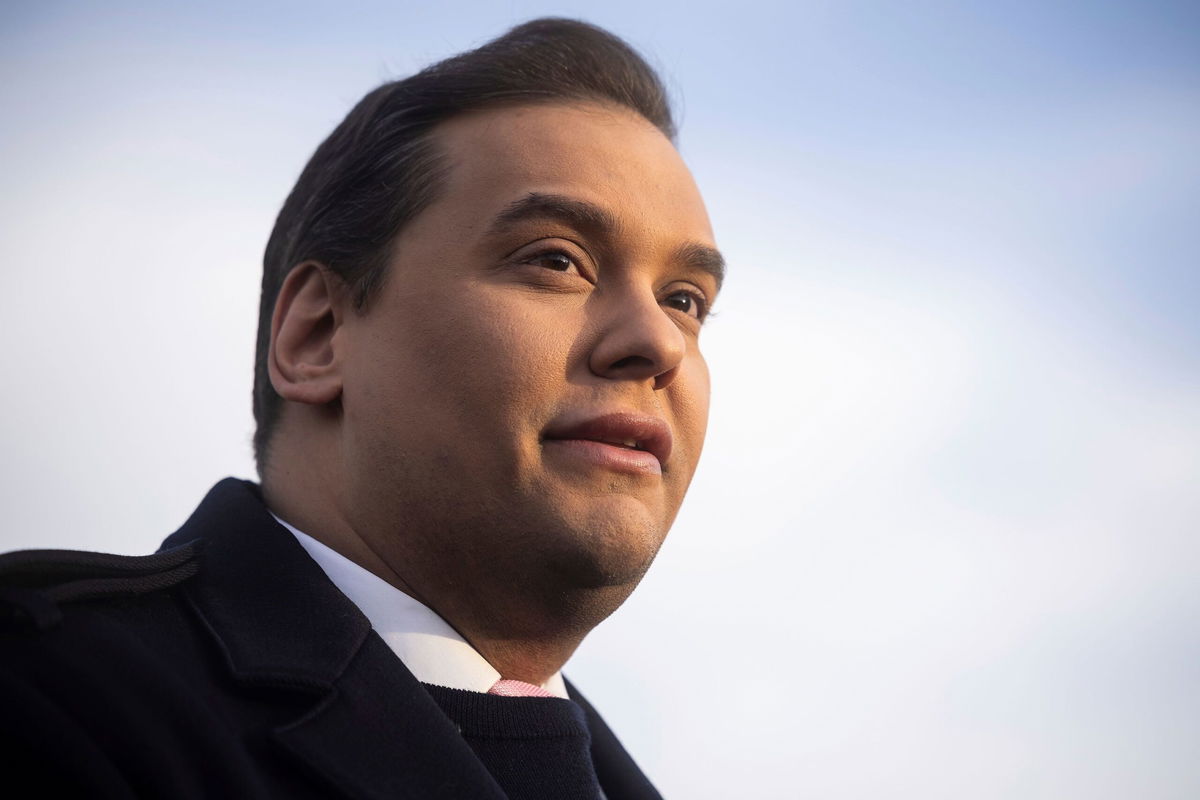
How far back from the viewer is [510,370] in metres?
3.10

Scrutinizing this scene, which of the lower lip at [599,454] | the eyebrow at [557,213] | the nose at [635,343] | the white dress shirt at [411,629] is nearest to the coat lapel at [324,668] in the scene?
the white dress shirt at [411,629]

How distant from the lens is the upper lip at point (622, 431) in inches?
122

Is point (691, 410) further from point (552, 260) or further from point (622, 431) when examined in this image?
point (552, 260)

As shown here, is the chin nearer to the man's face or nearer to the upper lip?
the man's face

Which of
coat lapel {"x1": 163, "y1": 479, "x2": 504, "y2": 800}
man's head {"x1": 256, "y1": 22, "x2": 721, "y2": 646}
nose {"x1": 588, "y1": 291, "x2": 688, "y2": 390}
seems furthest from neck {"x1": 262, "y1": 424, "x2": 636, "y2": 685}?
nose {"x1": 588, "y1": 291, "x2": 688, "y2": 390}

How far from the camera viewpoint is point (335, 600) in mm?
2898

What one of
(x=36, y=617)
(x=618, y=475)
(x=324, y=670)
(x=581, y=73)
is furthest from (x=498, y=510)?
(x=581, y=73)

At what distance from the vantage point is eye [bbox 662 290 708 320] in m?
3.69

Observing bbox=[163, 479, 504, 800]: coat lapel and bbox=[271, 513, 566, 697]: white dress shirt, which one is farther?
bbox=[271, 513, 566, 697]: white dress shirt

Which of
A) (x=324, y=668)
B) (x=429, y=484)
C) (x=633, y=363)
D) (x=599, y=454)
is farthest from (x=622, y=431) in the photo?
(x=324, y=668)

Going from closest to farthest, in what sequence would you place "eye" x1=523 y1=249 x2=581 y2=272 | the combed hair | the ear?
"eye" x1=523 y1=249 x2=581 y2=272, the ear, the combed hair

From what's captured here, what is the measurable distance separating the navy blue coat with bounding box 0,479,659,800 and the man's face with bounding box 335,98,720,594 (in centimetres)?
39

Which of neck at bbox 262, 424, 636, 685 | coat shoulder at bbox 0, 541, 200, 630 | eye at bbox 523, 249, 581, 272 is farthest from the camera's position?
eye at bbox 523, 249, 581, 272

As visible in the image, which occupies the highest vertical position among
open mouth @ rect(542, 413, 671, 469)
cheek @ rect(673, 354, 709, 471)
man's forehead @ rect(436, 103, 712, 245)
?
man's forehead @ rect(436, 103, 712, 245)
